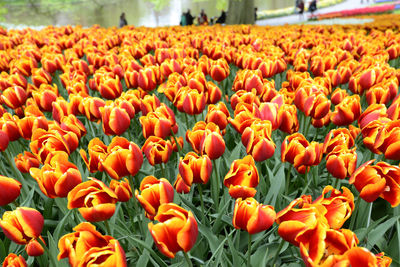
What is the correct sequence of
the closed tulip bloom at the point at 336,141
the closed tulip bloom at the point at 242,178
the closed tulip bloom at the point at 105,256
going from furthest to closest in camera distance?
the closed tulip bloom at the point at 336,141 < the closed tulip bloom at the point at 242,178 < the closed tulip bloom at the point at 105,256

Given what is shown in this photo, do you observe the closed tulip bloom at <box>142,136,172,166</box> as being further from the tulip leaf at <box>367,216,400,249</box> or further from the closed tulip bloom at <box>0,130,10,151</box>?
the tulip leaf at <box>367,216,400,249</box>

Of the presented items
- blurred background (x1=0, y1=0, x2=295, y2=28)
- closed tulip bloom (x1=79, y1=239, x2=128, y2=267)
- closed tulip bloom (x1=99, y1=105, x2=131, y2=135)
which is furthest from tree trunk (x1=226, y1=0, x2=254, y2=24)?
blurred background (x1=0, y1=0, x2=295, y2=28)

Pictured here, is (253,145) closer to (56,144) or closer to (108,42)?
(56,144)

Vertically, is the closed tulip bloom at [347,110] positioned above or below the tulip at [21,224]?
above

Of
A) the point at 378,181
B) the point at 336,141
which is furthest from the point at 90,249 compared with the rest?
the point at 336,141

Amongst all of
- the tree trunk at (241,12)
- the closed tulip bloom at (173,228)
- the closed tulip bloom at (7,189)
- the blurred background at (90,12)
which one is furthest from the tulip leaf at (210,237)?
the blurred background at (90,12)

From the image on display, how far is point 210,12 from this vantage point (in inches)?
1534

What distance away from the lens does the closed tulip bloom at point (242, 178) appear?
1270 millimetres

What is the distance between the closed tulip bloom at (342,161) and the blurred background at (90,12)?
3614cm

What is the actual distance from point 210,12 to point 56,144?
4063cm

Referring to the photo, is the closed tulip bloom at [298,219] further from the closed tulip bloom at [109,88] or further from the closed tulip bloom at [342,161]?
the closed tulip bloom at [109,88]

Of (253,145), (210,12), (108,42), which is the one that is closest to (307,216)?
(253,145)

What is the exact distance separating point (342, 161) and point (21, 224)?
1.40m

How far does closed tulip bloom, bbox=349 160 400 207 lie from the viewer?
115 cm
